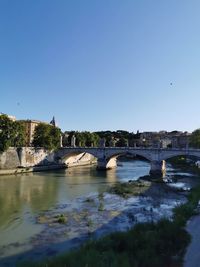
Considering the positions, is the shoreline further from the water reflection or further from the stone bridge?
the water reflection

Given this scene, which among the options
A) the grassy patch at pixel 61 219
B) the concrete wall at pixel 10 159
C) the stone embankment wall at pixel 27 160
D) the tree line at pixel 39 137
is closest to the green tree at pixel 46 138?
the tree line at pixel 39 137

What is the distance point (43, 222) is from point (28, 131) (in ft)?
198

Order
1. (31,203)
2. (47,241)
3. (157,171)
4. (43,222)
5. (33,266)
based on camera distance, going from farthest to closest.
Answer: (157,171)
(31,203)
(43,222)
(47,241)
(33,266)

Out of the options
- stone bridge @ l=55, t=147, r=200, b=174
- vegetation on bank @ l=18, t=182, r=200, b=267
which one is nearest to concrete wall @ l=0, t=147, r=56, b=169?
stone bridge @ l=55, t=147, r=200, b=174

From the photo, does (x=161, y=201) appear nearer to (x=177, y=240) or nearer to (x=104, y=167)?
(x=177, y=240)

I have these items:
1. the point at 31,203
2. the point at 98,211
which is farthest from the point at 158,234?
the point at 31,203

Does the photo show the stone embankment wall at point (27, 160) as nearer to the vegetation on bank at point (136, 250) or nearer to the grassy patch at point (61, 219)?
the grassy patch at point (61, 219)

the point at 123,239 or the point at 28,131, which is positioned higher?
the point at 28,131

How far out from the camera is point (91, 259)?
8648 millimetres

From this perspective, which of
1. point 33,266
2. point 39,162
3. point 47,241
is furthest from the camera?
point 39,162

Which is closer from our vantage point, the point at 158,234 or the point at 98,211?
the point at 158,234

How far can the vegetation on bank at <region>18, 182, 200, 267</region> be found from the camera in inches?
342

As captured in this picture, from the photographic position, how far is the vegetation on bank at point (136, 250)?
28.5 feet

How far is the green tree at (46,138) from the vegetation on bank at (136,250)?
4075 centimetres
